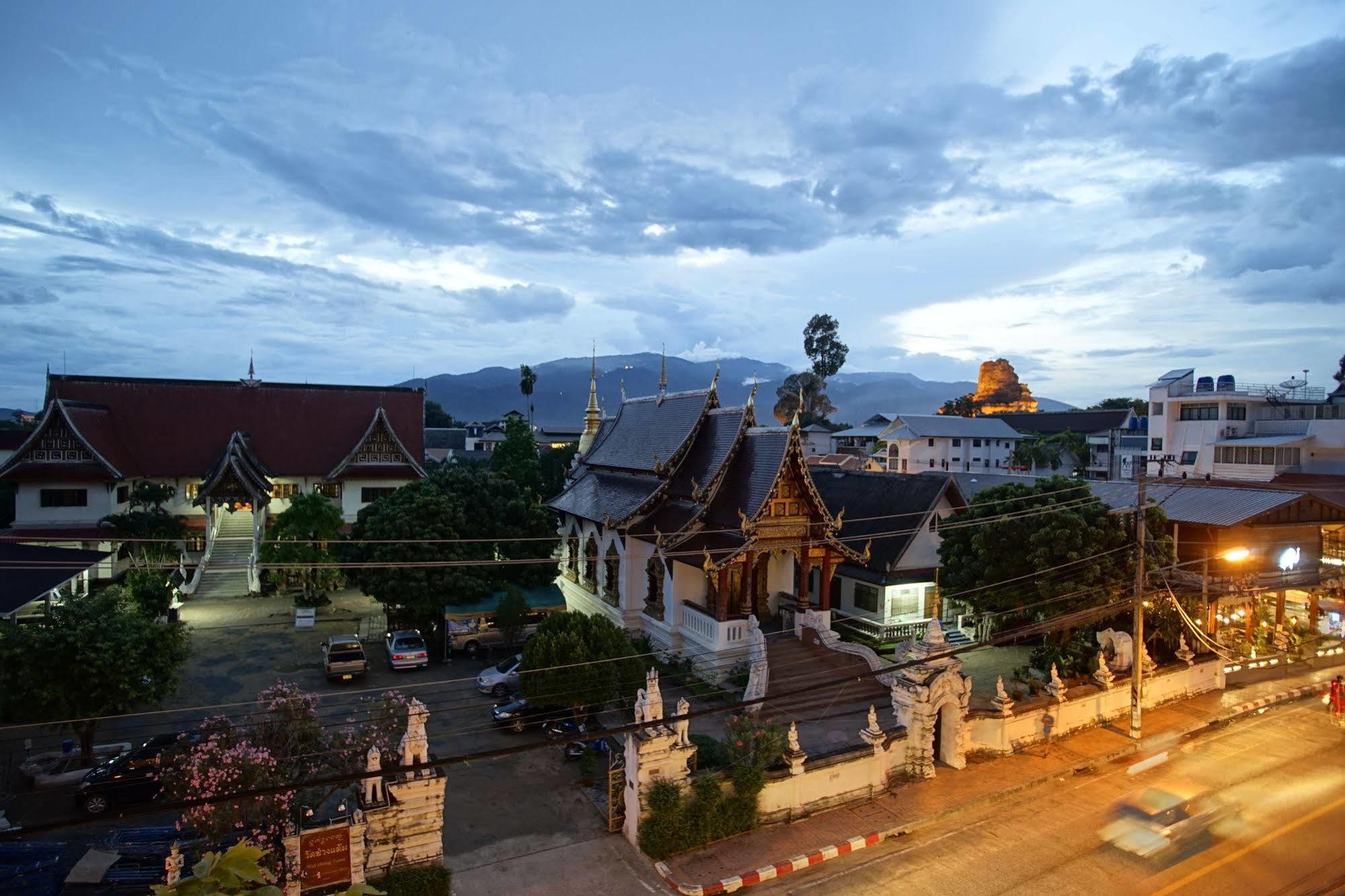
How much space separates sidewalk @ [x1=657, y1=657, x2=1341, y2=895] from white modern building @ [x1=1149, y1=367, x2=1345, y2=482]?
30814mm

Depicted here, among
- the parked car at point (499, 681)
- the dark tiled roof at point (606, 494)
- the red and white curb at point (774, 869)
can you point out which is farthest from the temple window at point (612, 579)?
the red and white curb at point (774, 869)

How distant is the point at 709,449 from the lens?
26234mm

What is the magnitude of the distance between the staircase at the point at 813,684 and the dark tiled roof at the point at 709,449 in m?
5.64

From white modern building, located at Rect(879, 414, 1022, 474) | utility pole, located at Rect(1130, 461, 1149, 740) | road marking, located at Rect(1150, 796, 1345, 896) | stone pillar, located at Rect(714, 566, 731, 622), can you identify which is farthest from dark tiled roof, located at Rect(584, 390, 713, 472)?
white modern building, located at Rect(879, 414, 1022, 474)

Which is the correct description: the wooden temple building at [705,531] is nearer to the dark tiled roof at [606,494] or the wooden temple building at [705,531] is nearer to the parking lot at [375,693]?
the dark tiled roof at [606,494]

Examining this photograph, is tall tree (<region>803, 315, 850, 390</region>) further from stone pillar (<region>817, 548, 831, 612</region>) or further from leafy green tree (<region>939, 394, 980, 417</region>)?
stone pillar (<region>817, 548, 831, 612</region>)

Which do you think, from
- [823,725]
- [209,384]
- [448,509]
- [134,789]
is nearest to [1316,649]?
[823,725]

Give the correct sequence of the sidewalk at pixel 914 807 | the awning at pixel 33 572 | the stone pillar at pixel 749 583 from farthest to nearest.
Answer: the stone pillar at pixel 749 583 < the awning at pixel 33 572 < the sidewalk at pixel 914 807

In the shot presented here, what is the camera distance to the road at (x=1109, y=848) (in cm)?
1351

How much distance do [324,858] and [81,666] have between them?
26.1ft

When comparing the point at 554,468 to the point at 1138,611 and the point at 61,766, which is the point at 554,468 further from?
the point at 1138,611

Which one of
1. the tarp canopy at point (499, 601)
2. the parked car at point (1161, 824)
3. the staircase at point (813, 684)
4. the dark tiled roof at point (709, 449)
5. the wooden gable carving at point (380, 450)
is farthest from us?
the wooden gable carving at point (380, 450)

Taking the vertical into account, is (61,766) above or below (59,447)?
below

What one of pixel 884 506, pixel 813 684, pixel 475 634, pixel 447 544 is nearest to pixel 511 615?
pixel 475 634
